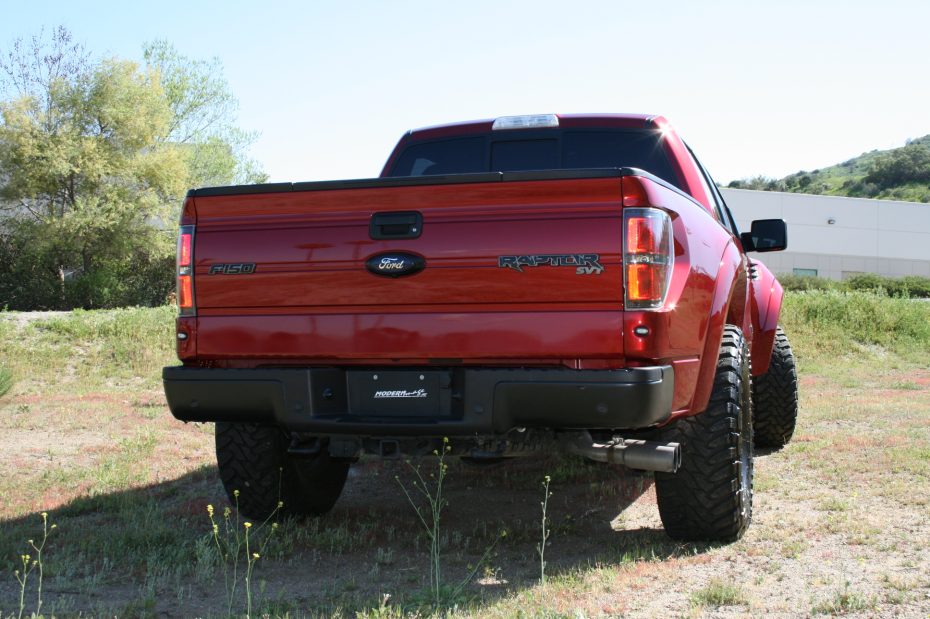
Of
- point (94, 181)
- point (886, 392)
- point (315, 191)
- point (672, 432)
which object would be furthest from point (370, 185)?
point (94, 181)

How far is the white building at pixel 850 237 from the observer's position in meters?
46.2

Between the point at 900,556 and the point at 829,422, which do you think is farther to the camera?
the point at 829,422

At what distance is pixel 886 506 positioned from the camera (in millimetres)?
5148

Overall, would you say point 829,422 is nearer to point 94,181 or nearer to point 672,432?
point 672,432

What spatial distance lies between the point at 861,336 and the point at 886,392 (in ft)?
23.8

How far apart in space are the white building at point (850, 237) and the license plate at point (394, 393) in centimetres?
4423

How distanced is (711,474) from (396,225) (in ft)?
5.90

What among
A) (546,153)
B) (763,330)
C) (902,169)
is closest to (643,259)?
(546,153)

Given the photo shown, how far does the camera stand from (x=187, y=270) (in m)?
4.11

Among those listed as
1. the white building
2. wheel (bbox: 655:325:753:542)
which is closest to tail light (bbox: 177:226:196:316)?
wheel (bbox: 655:325:753:542)

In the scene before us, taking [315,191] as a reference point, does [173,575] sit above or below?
below

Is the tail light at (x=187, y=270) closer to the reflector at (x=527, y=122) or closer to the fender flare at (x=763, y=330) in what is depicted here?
the reflector at (x=527, y=122)

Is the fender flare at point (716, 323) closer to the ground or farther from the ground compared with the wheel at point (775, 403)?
farther from the ground

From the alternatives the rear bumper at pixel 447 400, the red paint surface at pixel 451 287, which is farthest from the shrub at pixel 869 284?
the rear bumper at pixel 447 400
